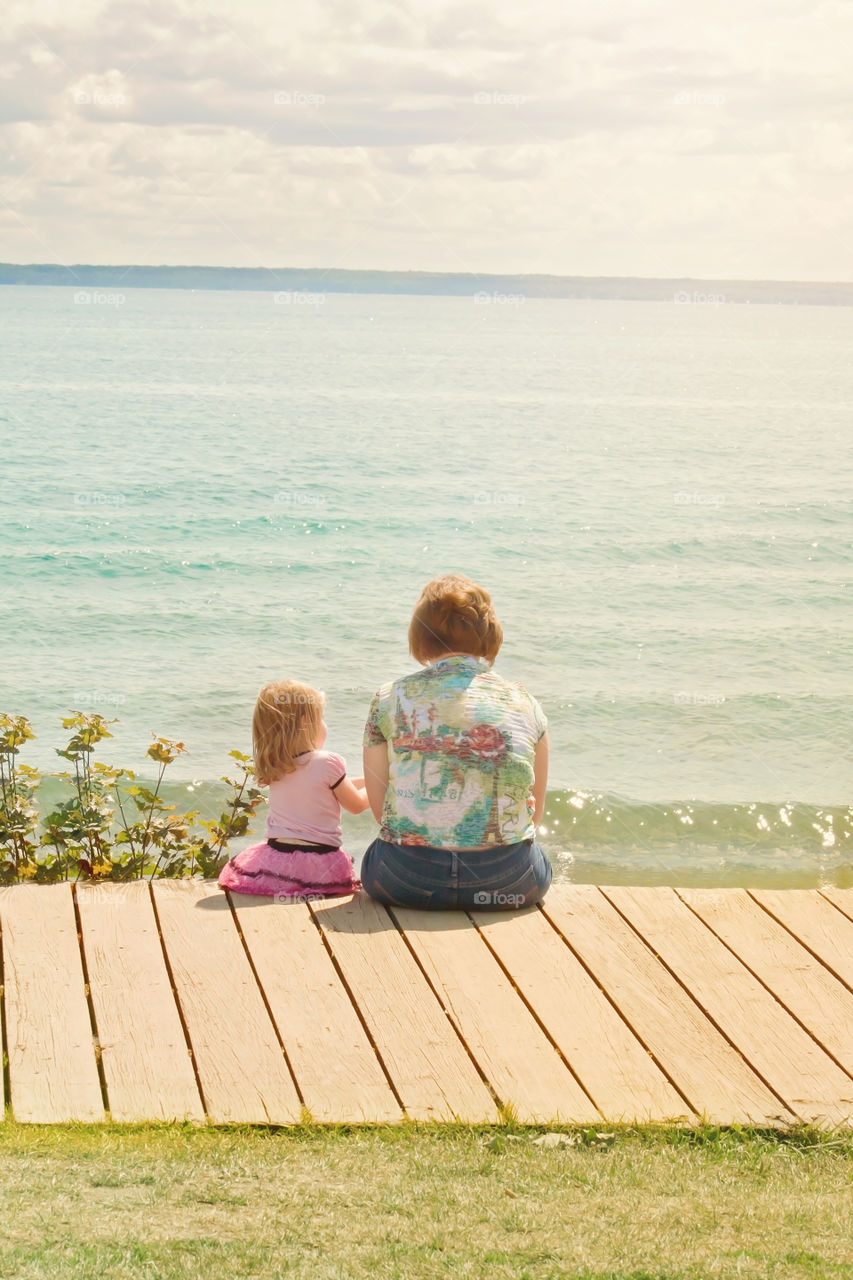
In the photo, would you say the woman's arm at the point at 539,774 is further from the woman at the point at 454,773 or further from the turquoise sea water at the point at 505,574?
the turquoise sea water at the point at 505,574

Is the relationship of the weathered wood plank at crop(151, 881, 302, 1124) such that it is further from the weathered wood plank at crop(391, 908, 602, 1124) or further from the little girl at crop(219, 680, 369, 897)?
the weathered wood plank at crop(391, 908, 602, 1124)

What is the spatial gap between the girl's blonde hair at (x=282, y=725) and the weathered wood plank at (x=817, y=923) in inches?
75.7

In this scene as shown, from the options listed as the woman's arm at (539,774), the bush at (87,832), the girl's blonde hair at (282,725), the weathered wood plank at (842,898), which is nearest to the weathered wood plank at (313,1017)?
the girl's blonde hair at (282,725)

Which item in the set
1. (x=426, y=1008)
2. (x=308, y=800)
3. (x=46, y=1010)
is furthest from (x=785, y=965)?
(x=46, y=1010)

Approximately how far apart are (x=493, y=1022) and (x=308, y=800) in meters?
1.35

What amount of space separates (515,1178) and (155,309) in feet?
466

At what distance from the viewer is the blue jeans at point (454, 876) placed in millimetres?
4781

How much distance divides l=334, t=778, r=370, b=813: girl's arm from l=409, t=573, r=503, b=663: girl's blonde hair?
640 mm

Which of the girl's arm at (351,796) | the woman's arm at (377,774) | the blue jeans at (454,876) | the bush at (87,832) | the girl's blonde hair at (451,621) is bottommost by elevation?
the bush at (87,832)

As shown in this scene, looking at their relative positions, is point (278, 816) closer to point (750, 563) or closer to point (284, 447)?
point (750, 563)

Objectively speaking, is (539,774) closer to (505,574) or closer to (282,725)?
(282,725)

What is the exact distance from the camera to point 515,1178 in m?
3.24

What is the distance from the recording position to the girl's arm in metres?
5.11

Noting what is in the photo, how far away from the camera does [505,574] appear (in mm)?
23047
